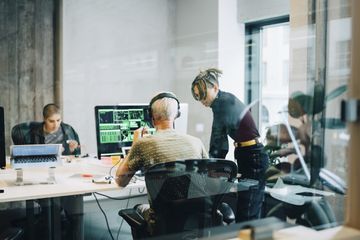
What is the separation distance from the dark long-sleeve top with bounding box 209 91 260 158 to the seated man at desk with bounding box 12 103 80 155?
1.08 meters

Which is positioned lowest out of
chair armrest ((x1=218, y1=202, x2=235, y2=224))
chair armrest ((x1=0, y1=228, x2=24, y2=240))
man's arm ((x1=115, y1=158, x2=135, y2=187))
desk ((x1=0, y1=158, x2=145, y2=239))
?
chair armrest ((x1=0, y1=228, x2=24, y2=240))

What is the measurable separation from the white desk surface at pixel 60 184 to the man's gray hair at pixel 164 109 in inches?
15.3

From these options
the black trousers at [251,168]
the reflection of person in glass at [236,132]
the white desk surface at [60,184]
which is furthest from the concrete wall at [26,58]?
the black trousers at [251,168]

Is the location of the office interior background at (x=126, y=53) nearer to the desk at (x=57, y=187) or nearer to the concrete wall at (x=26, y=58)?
the concrete wall at (x=26, y=58)

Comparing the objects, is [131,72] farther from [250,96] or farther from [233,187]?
[233,187]

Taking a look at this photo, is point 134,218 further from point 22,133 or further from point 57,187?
point 22,133

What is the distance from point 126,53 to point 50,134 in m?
1.52

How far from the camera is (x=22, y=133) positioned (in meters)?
3.44

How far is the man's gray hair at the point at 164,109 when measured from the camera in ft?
8.11

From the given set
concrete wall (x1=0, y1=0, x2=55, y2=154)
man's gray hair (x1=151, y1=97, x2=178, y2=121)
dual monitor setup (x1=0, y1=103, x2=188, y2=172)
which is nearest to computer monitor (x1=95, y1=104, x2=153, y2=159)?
dual monitor setup (x1=0, y1=103, x2=188, y2=172)

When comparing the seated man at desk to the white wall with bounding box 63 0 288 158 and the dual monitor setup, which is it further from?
the dual monitor setup

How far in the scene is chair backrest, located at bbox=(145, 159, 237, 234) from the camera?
1.95m

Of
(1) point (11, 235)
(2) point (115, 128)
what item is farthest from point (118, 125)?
(1) point (11, 235)

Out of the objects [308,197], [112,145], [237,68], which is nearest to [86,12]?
[237,68]
